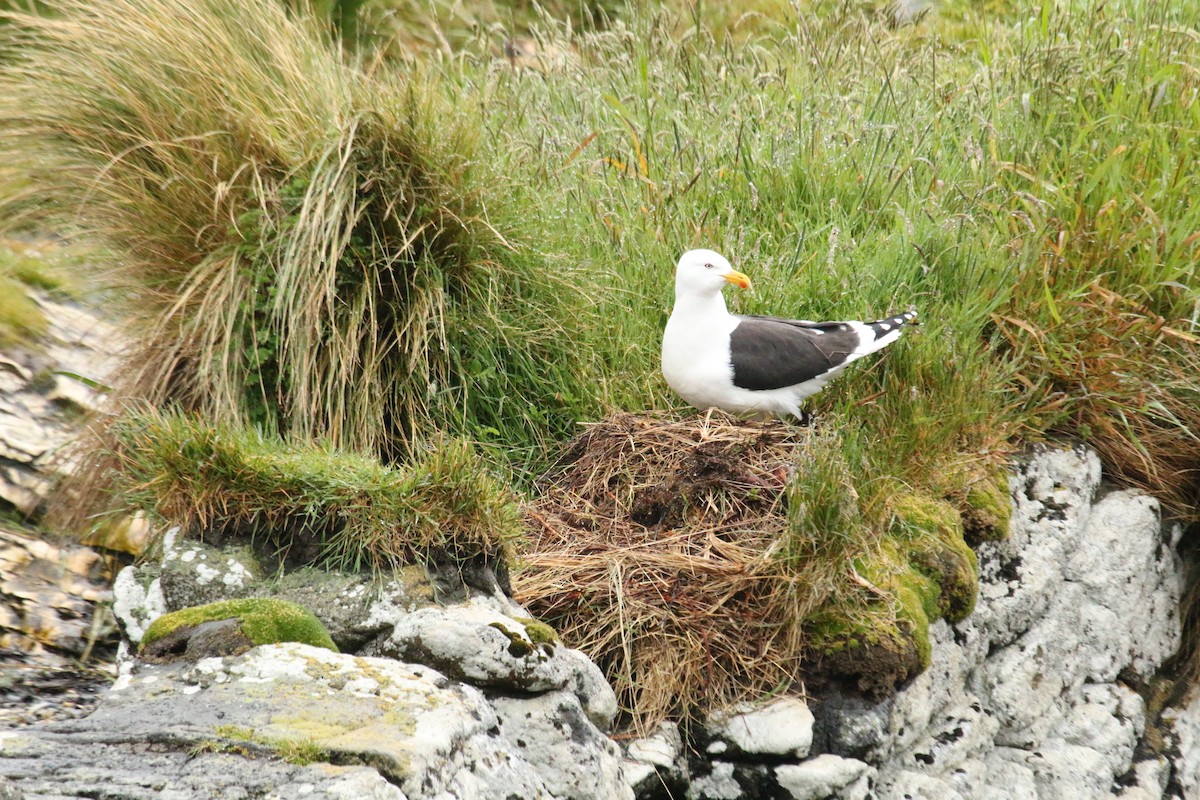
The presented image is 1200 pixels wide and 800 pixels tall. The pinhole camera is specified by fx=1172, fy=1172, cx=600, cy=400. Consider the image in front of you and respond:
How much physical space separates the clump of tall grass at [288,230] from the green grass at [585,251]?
13 millimetres

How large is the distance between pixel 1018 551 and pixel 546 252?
2065 millimetres

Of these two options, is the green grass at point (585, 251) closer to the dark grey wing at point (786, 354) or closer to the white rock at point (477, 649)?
the dark grey wing at point (786, 354)

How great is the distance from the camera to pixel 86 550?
4328 millimetres

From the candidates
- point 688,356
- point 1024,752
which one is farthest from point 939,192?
point 1024,752

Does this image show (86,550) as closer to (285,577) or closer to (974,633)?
(285,577)

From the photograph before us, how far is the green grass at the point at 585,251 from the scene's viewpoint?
4012 millimetres

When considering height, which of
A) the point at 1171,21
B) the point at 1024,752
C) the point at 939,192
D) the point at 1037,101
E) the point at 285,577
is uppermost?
the point at 1171,21

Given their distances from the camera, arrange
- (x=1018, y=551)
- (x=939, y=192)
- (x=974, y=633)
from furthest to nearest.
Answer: (x=939, y=192) → (x=1018, y=551) → (x=974, y=633)

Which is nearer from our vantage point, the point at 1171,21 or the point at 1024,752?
the point at 1024,752

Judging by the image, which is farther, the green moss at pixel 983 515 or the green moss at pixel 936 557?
the green moss at pixel 983 515

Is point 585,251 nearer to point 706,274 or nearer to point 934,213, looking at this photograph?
point 706,274

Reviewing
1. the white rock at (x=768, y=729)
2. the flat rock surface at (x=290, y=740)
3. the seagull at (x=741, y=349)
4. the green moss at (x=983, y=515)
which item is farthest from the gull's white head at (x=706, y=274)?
the flat rock surface at (x=290, y=740)

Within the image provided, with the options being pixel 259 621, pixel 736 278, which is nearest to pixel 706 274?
pixel 736 278

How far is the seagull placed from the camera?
4113 millimetres
